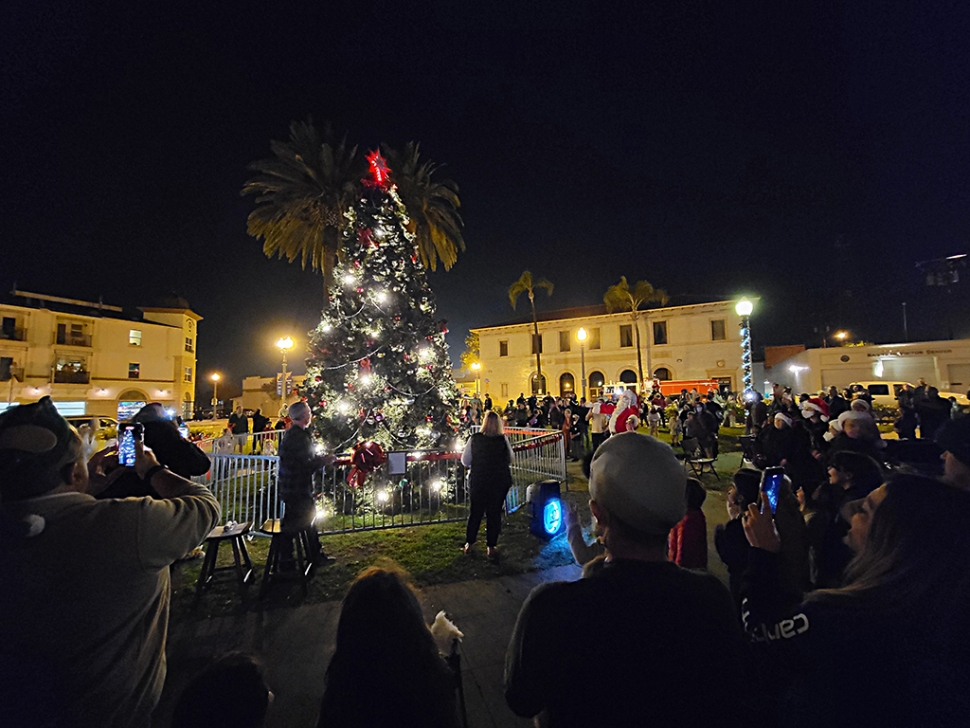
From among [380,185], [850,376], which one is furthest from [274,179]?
[850,376]

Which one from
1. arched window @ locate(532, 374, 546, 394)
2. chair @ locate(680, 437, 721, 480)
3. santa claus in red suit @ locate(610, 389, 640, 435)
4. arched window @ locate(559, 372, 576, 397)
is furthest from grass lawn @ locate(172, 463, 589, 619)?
arched window @ locate(559, 372, 576, 397)

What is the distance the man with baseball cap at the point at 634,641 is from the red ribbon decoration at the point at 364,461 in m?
6.11

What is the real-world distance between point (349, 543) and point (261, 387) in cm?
4632

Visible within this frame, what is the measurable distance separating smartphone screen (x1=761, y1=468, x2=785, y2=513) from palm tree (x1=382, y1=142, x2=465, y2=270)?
1158 centimetres

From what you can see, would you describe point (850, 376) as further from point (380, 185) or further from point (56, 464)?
point (56, 464)

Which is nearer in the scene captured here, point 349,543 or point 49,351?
point 349,543

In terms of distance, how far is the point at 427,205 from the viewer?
1430 centimetres

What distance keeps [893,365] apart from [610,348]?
73.3 ft

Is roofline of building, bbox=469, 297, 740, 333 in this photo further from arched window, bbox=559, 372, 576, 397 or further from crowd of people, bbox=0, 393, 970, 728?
crowd of people, bbox=0, 393, 970, 728

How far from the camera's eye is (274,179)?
14.8 metres

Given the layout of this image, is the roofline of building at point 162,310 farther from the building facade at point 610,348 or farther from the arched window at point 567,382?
the arched window at point 567,382

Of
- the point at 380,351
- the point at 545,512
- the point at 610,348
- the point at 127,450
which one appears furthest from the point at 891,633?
the point at 610,348

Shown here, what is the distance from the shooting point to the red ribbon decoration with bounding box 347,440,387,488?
23.4 ft

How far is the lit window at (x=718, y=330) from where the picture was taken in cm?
4044
